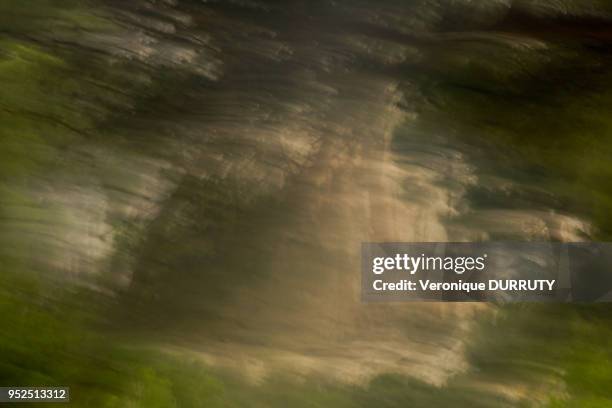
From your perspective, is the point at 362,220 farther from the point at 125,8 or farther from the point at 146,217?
the point at 125,8

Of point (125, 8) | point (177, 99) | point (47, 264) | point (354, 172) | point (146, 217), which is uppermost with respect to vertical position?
point (125, 8)

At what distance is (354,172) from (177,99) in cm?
43

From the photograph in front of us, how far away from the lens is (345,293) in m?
1.49

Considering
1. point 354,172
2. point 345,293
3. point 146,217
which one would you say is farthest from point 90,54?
point 345,293

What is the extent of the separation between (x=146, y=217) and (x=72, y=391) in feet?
1.35

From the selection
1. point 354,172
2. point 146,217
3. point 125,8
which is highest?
point 125,8

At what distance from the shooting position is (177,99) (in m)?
1.55

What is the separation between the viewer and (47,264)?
4.96 ft

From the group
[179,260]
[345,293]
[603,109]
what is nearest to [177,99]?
[179,260]

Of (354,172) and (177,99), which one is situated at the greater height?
(177,99)

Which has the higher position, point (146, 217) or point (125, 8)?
point (125, 8)

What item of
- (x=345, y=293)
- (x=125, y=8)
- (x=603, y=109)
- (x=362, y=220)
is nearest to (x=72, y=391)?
(x=345, y=293)

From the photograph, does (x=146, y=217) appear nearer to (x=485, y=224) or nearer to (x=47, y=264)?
(x=47, y=264)

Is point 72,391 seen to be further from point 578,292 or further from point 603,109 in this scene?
point 603,109
